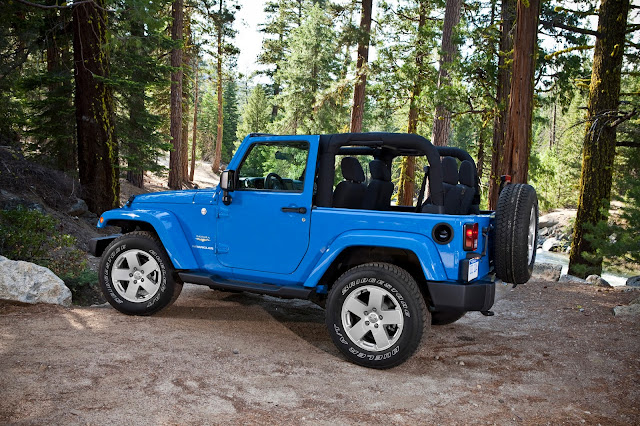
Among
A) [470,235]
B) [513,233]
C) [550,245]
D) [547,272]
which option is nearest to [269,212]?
[470,235]

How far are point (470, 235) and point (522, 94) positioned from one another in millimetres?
6021

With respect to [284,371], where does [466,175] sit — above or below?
above

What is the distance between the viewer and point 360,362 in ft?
15.5

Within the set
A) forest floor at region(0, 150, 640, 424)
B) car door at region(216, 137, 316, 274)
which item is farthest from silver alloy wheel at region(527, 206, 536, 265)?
car door at region(216, 137, 316, 274)

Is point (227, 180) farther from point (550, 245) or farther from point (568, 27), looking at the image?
point (550, 245)

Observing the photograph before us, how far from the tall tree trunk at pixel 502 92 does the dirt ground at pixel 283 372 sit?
8866mm

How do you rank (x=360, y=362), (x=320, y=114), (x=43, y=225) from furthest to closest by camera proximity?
(x=320, y=114), (x=43, y=225), (x=360, y=362)

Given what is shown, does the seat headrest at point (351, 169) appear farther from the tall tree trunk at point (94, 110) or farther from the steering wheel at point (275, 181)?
the tall tree trunk at point (94, 110)

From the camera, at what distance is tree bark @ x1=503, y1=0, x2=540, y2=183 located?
9.40 metres

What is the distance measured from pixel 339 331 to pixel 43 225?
531cm

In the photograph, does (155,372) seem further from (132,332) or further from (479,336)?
(479,336)

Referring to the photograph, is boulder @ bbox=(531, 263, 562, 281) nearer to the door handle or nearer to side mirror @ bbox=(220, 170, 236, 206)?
the door handle

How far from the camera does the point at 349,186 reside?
5230mm

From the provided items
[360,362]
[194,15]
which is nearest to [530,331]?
[360,362]
